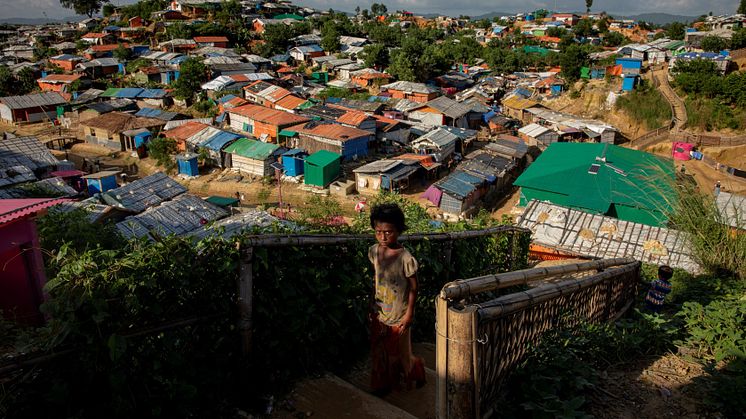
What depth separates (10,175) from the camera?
18578 millimetres

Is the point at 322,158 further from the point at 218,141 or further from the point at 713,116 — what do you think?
the point at 713,116

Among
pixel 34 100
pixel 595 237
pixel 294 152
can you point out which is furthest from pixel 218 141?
pixel 595 237

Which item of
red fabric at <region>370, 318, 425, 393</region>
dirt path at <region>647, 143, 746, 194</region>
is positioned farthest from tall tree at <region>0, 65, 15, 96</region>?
dirt path at <region>647, 143, 746, 194</region>

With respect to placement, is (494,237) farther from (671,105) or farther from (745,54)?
(745,54)

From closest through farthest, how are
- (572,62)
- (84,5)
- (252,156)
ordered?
(252,156) → (572,62) → (84,5)

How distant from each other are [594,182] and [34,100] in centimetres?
3715

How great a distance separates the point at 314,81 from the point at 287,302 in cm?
4263

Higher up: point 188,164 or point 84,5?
point 84,5

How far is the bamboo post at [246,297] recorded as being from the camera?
2.96m

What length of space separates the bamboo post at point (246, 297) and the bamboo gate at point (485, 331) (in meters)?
1.30

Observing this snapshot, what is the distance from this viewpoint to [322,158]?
78.5 ft

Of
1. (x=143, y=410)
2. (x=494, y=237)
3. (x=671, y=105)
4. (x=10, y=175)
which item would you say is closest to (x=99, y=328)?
(x=143, y=410)

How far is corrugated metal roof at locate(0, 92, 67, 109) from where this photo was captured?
33.0 metres

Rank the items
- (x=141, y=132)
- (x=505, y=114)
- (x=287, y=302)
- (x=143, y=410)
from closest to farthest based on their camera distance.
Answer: (x=143, y=410) → (x=287, y=302) → (x=141, y=132) → (x=505, y=114)
